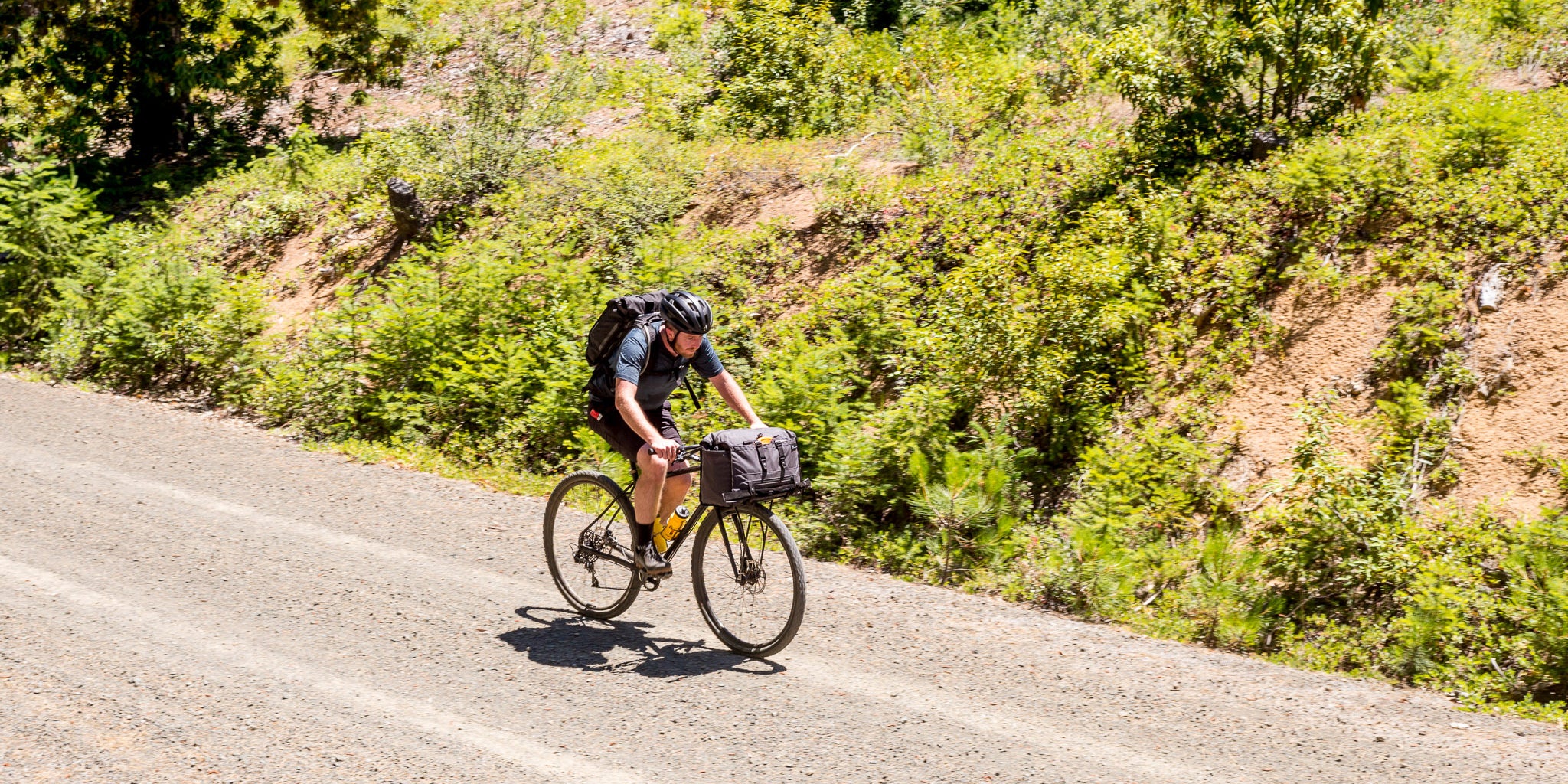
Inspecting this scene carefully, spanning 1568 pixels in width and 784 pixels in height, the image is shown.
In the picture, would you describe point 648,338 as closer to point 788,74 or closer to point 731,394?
point 731,394

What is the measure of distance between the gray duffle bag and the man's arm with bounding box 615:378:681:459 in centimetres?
21

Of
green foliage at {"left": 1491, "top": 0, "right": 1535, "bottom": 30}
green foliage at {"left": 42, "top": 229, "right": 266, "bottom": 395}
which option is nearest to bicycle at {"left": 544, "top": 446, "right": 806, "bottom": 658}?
green foliage at {"left": 42, "top": 229, "right": 266, "bottom": 395}

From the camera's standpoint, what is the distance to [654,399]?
648 centimetres

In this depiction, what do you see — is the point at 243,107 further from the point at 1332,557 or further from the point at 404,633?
the point at 1332,557

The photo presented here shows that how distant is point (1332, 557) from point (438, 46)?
17778 millimetres

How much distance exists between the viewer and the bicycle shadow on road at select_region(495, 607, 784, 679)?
6262 millimetres

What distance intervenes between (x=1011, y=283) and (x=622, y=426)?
4836 millimetres

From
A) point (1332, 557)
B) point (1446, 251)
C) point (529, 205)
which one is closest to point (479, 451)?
point (529, 205)

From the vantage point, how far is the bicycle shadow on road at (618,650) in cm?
626

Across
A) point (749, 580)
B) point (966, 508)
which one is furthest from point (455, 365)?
point (749, 580)

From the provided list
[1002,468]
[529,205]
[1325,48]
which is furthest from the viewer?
[529,205]

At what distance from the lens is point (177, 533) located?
833cm

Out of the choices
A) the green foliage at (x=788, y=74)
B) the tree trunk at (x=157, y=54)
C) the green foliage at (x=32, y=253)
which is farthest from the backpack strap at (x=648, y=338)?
the tree trunk at (x=157, y=54)

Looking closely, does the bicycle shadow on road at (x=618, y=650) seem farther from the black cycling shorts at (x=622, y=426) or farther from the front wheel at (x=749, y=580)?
the black cycling shorts at (x=622, y=426)
